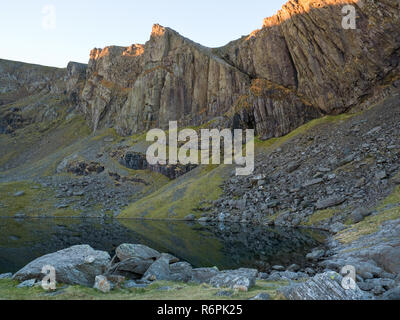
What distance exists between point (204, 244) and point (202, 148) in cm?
7584

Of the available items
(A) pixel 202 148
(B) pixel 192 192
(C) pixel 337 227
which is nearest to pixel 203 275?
(C) pixel 337 227

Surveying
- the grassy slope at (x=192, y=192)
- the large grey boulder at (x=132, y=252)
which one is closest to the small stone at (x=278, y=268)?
the large grey boulder at (x=132, y=252)

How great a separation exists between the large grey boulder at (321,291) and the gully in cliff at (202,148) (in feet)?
252

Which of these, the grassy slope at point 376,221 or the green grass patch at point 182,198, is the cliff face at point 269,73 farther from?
the grassy slope at point 376,221

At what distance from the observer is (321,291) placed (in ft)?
43.6

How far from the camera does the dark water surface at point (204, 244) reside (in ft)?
115

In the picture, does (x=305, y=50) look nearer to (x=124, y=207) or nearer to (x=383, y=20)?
(x=383, y=20)

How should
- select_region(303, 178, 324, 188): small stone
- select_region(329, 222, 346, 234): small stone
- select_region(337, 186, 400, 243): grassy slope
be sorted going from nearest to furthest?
1. select_region(337, 186, 400, 243): grassy slope
2. select_region(329, 222, 346, 234): small stone
3. select_region(303, 178, 324, 188): small stone

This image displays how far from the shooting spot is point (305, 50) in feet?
343

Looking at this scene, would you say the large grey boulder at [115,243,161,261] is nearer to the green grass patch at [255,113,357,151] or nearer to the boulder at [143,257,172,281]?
the boulder at [143,257,172,281]

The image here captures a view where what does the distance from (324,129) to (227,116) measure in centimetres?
4836

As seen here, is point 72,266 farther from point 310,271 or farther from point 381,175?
point 381,175

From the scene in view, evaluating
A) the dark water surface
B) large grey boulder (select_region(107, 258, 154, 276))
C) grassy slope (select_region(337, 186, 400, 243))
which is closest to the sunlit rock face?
grassy slope (select_region(337, 186, 400, 243))

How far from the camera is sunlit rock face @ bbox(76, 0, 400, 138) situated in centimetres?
8875
